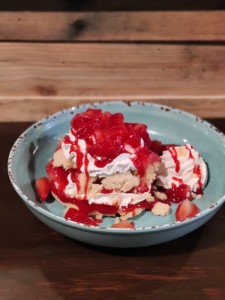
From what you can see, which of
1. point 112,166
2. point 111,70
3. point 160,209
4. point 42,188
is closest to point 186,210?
point 160,209

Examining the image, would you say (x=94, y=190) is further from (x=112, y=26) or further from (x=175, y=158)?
(x=112, y=26)

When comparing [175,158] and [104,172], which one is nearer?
[104,172]

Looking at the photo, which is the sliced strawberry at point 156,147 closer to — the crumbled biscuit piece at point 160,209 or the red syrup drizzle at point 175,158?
the red syrup drizzle at point 175,158

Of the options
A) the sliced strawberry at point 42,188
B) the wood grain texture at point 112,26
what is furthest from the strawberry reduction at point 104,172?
the wood grain texture at point 112,26

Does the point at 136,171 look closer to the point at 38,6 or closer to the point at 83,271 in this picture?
the point at 83,271

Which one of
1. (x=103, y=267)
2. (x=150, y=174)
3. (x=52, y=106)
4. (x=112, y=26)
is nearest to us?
(x=103, y=267)
